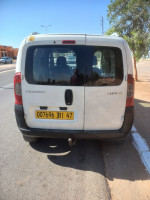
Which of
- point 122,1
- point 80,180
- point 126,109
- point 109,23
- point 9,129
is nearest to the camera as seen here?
point 80,180

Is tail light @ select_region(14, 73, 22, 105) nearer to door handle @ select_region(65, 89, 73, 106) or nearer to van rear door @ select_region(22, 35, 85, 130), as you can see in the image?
van rear door @ select_region(22, 35, 85, 130)

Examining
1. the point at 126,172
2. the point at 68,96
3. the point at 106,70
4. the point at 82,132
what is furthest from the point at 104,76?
the point at 126,172

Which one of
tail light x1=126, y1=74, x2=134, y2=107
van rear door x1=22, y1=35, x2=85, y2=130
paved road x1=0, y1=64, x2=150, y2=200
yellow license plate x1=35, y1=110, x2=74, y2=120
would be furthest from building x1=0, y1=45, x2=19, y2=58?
tail light x1=126, y1=74, x2=134, y2=107

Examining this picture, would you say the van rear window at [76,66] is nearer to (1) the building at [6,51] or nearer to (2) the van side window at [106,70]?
(2) the van side window at [106,70]

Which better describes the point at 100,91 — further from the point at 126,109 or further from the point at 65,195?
the point at 65,195

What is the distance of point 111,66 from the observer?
8.47 feet

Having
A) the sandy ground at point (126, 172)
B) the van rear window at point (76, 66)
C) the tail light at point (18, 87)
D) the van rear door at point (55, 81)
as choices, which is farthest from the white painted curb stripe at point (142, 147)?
the tail light at point (18, 87)

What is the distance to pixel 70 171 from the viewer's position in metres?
2.67

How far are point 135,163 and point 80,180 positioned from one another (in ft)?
3.32

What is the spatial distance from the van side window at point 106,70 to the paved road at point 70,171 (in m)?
1.38

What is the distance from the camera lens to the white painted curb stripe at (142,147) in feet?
9.15

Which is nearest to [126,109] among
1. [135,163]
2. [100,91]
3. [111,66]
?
[100,91]

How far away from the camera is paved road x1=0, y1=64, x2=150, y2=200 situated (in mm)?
2223

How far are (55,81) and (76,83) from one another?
0.32 metres
